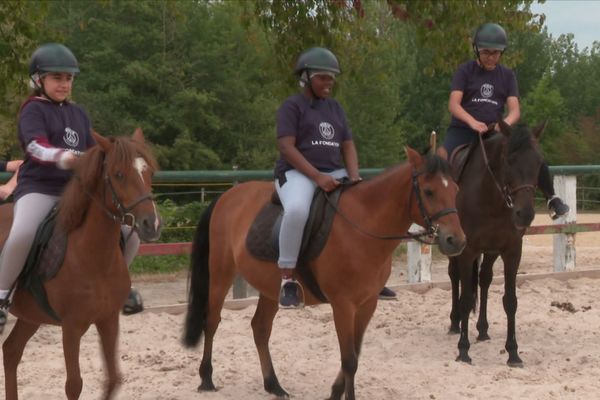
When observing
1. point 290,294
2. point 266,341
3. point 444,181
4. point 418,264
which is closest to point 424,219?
point 444,181

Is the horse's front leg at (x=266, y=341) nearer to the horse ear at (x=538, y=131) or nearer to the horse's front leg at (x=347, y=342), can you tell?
the horse's front leg at (x=347, y=342)

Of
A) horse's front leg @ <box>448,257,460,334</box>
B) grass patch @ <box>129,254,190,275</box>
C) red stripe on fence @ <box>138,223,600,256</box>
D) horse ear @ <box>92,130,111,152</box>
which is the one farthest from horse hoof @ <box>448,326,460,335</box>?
grass patch @ <box>129,254,190,275</box>

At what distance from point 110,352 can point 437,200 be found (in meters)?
2.14

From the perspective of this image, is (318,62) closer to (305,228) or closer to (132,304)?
(305,228)

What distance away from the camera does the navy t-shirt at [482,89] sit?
7785mm

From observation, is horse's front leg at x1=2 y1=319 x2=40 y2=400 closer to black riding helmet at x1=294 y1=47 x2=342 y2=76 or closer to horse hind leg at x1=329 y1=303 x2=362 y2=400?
horse hind leg at x1=329 y1=303 x2=362 y2=400

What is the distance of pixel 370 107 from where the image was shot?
41.0m

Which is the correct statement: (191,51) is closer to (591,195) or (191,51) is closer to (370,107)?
(370,107)

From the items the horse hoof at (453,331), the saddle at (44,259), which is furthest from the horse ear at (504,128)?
the saddle at (44,259)

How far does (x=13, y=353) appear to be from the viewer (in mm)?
5344

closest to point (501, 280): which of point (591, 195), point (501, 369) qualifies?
point (501, 369)

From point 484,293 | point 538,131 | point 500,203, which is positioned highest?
point 538,131

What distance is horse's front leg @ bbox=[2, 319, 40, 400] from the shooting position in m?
5.30

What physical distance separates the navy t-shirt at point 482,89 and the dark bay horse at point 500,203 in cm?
53
